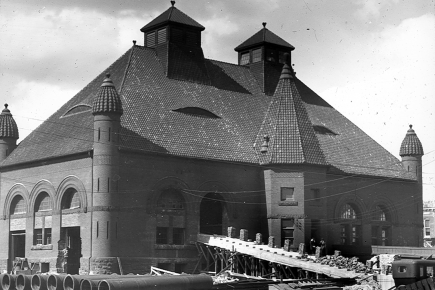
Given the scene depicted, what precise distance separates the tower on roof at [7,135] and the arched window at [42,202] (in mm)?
6356

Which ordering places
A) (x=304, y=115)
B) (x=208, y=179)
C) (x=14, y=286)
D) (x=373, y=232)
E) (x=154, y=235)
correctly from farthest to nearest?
1. (x=373, y=232)
2. (x=304, y=115)
3. (x=208, y=179)
4. (x=154, y=235)
5. (x=14, y=286)

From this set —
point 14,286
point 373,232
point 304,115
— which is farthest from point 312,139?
point 14,286

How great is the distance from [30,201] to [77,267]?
6.10m

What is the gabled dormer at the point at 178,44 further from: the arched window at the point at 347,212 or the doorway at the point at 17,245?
the doorway at the point at 17,245

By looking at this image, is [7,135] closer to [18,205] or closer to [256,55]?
[18,205]

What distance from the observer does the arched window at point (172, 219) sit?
173 feet

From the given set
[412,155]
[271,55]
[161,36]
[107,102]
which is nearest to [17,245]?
[107,102]

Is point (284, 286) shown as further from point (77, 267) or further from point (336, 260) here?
point (77, 267)

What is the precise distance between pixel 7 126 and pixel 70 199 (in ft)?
35.8

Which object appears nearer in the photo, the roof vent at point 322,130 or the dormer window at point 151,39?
the dormer window at point 151,39

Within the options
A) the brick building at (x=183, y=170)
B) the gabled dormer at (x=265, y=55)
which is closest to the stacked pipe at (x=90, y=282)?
the brick building at (x=183, y=170)

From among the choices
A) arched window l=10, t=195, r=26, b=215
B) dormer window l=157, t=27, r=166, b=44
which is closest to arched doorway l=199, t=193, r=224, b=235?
arched window l=10, t=195, r=26, b=215

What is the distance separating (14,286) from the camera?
35656 mm

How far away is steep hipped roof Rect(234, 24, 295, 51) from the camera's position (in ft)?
228
